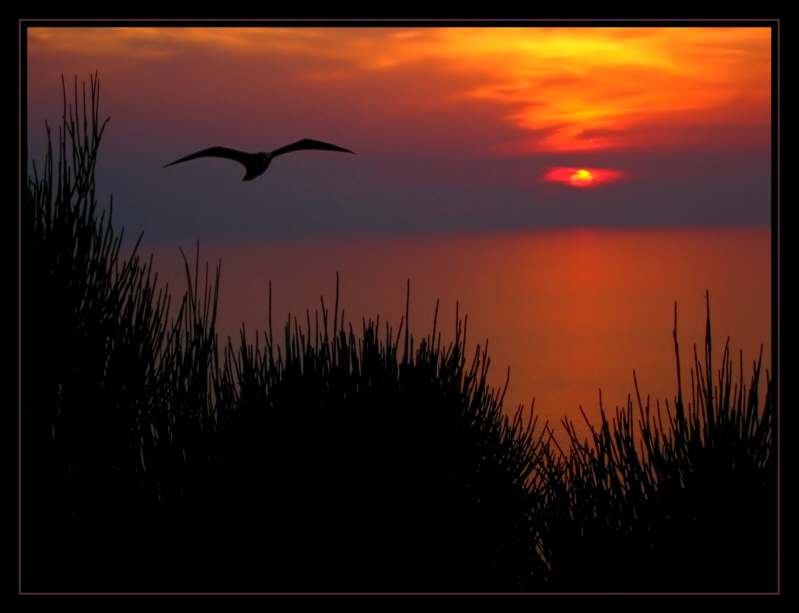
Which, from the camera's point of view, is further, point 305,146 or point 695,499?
point 305,146

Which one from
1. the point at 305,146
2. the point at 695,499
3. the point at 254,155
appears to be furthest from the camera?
the point at 305,146

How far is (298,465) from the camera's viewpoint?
6480 mm

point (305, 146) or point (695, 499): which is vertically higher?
point (305, 146)

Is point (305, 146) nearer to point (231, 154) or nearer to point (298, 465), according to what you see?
point (231, 154)

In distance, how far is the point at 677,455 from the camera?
5.78 metres

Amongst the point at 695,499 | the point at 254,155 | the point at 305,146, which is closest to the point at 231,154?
the point at 254,155

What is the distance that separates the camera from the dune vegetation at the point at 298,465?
5613mm

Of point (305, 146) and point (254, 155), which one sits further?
point (305, 146)

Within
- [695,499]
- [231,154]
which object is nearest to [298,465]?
[695,499]

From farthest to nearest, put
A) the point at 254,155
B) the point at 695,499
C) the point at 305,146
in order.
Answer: the point at 305,146 → the point at 254,155 → the point at 695,499

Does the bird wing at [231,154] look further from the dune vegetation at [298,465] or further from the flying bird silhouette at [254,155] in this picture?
the dune vegetation at [298,465]

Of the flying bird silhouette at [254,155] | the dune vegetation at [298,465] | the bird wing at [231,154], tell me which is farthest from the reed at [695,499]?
the bird wing at [231,154]

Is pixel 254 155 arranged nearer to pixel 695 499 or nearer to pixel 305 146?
pixel 305 146

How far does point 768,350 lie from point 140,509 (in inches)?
179
